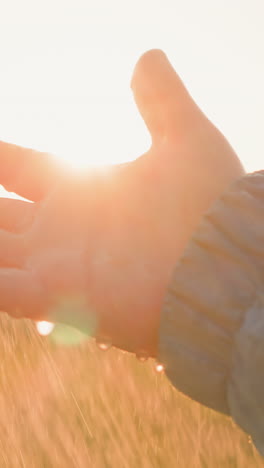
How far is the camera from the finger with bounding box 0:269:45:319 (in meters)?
1.39

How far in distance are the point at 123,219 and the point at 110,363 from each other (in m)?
0.91

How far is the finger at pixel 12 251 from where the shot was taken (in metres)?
1.49

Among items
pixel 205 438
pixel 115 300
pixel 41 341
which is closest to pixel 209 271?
pixel 115 300

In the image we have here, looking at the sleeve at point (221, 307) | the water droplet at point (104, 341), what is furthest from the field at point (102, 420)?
the sleeve at point (221, 307)

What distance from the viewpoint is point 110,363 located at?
224 cm

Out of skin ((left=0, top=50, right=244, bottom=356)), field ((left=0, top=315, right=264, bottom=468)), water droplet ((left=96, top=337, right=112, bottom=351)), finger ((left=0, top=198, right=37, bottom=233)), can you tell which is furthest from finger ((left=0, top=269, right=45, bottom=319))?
field ((left=0, top=315, right=264, bottom=468))

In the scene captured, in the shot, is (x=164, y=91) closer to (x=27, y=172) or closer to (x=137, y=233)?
(x=137, y=233)

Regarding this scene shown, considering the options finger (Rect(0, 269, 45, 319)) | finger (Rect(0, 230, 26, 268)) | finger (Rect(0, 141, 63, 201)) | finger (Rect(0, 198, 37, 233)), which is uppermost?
finger (Rect(0, 141, 63, 201))

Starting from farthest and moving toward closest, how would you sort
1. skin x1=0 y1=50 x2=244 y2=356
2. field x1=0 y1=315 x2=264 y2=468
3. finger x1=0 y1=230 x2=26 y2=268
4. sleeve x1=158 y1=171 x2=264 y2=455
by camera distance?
1. field x1=0 y1=315 x2=264 y2=468
2. finger x1=0 y1=230 x2=26 y2=268
3. skin x1=0 y1=50 x2=244 y2=356
4. sleeve x1=158 y1=171 x2=264 y2=455

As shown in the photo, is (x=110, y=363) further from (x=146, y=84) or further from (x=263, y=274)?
(x=263, y=274)

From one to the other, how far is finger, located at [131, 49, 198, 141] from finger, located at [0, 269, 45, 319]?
447 mm

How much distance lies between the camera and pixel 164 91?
1421 mm

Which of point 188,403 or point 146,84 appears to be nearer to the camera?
point 146,84

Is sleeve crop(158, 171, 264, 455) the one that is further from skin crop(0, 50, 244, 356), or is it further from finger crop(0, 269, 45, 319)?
finger crop(0, 269, 45, 319)
